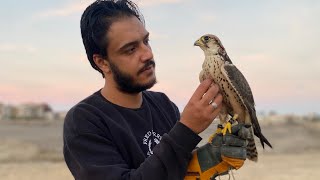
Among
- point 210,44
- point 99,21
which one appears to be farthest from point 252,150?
point 99,21

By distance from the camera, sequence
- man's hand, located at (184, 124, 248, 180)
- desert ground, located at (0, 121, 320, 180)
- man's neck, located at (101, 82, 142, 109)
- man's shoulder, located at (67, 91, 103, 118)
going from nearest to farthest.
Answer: man's hand, located at (184, 124, 248, 180)
man's shoulder, located at (67, 91, 103, 118)
man's neck, located at (101, 82, 142, 109)
desert ground, located at (0, 121, 320, 180)

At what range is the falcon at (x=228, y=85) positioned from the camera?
11.1ft

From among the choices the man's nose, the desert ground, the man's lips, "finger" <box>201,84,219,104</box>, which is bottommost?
the desert ground

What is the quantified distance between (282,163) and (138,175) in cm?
1421

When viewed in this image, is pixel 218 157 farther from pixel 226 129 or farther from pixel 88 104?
pixel 88 104

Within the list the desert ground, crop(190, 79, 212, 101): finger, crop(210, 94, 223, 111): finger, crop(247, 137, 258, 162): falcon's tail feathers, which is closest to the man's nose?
crop(190, 79, 212, 101): finger

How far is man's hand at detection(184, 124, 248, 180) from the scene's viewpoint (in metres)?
3.16

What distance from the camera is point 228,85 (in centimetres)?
341

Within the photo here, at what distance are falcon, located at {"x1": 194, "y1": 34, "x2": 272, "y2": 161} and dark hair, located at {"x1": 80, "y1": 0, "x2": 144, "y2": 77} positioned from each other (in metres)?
0.54

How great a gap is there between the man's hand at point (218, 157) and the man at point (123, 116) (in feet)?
0.48

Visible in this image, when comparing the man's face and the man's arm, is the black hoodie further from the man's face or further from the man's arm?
the man's face

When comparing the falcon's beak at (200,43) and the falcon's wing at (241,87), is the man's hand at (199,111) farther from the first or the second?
the falcon's beak at (200,43)

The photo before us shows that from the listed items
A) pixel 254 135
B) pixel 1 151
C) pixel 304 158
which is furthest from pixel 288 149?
pixel 254 135

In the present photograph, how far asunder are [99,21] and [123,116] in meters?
0.62
